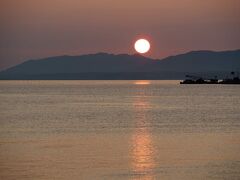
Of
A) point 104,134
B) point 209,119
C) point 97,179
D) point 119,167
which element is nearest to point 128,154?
point 119,167

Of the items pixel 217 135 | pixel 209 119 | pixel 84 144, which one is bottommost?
pixel 84 144

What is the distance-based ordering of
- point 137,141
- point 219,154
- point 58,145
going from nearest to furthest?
point 219,154 → point 58,145 → point 137,141

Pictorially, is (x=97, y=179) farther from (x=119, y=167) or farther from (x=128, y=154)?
(x=128, y=154)

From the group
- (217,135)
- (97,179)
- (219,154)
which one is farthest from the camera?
(217,135)

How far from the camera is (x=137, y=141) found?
35719 millimetres

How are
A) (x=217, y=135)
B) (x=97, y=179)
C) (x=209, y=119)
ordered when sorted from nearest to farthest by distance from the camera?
(x=97, y=179)
(x=217, y=135)
(x=209, y=119)

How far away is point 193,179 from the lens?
77.8 ft

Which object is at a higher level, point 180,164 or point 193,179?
point 180,164

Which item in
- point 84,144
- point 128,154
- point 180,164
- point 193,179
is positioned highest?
point 84,144

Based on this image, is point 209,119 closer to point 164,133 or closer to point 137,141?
point 164,133

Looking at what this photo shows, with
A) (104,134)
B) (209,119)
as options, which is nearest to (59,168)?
(104,134)

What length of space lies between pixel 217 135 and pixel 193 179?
1543 cm

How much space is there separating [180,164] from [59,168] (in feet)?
15.7

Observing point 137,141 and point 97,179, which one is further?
point 137,141
